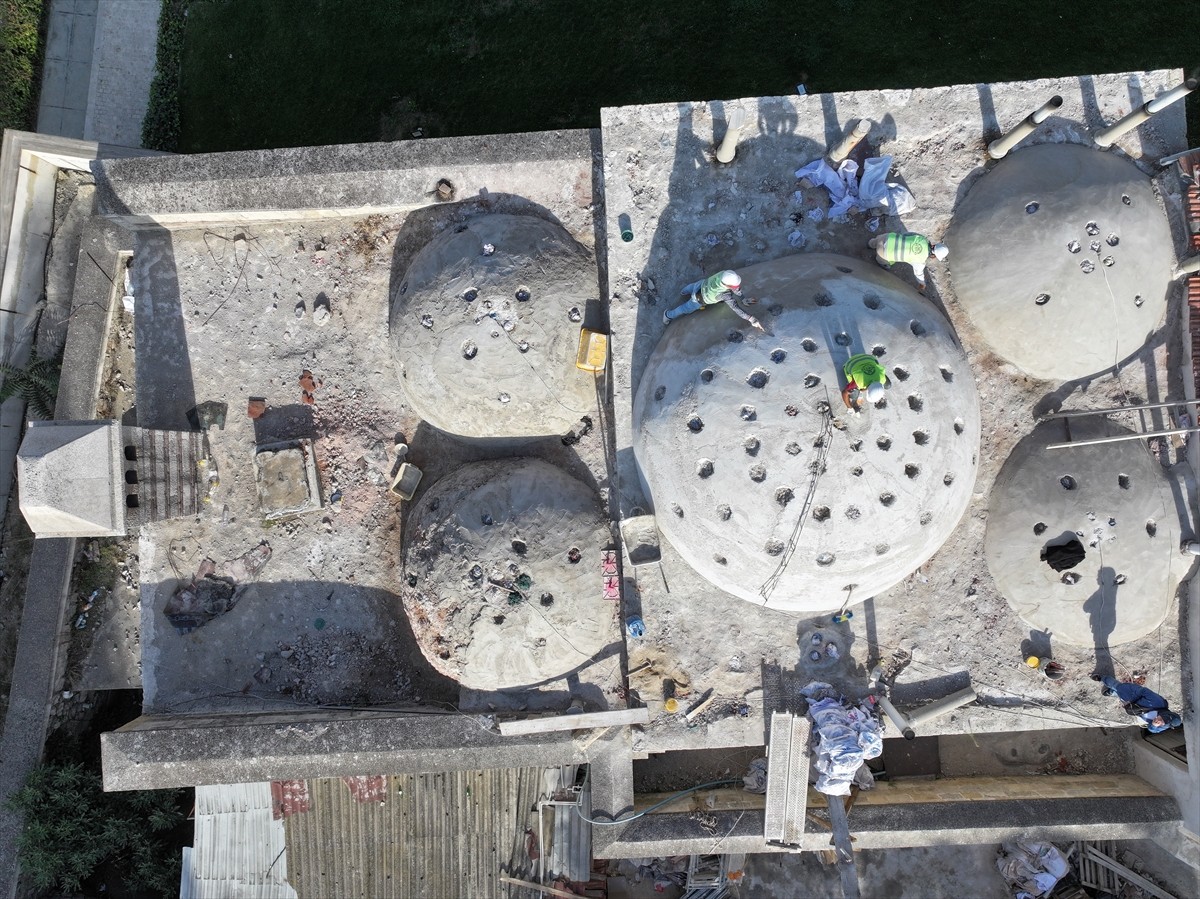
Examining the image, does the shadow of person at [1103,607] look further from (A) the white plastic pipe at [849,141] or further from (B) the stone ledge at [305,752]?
(B) the stone ledge at [305,752]

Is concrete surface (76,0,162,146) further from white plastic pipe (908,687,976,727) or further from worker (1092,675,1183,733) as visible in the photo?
worker (1092,675,1183,733)

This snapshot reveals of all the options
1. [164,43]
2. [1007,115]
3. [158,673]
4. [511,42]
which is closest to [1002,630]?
[1007,115]

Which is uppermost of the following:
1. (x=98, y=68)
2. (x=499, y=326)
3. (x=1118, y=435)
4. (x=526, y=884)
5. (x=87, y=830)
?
(x=98, y=68)

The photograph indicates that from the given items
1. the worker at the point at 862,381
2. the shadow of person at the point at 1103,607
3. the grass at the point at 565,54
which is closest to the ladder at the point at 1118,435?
the shadow of person at the point at 1103,607

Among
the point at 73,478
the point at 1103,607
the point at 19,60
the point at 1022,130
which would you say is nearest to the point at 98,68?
the point at 19,60

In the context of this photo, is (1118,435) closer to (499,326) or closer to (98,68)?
(499,326)

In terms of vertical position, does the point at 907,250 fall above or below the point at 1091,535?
above

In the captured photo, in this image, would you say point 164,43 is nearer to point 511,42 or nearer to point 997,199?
point 511,42
